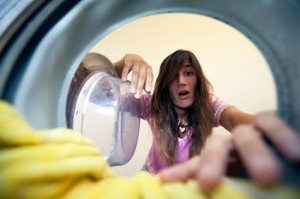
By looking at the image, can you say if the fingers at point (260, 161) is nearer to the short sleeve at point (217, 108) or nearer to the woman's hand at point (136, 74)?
the woman's hand at point (136, 74)

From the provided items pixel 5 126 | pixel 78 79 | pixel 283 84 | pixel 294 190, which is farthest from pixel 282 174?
pixel 78 79

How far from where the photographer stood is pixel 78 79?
60 cm

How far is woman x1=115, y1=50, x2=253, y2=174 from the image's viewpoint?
113cm

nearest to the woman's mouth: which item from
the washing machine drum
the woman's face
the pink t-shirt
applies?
the woman's face

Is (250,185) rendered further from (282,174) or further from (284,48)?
(284,48)

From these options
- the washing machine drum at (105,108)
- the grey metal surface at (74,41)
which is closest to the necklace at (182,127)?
the washing machine drum at (105,108)

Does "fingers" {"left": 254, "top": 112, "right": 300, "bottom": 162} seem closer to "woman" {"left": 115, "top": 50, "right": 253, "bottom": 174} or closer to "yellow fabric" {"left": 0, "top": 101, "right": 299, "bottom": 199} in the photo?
"yellow fabric" {"left": 0, "top": 101, "right": 299, "bottom": 199}

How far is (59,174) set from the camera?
0.84 ft

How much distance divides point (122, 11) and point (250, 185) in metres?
0.25

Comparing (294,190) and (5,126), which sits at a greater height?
(5,126)

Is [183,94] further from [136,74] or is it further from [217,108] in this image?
[136,74]

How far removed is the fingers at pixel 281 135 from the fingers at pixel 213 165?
0.04 meters

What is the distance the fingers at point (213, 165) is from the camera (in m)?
0.25

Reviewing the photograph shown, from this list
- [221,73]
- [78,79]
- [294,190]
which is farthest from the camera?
[221,73]
